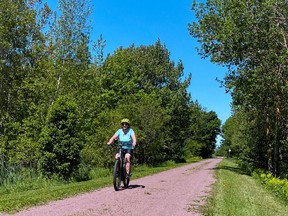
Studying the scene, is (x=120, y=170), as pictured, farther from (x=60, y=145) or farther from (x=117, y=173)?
Result: (x=60, y=145)

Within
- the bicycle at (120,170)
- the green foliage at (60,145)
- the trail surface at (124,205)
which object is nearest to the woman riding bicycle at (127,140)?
the bicycle at (120,170)

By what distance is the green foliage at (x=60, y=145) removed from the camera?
14.4 m

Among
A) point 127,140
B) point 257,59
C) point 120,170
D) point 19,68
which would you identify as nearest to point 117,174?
point 120,170

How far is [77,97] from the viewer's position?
23.1m

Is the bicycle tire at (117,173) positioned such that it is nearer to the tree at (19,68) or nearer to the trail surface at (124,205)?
the trail surface at (124,205)

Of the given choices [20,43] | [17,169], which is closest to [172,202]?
[17,169]

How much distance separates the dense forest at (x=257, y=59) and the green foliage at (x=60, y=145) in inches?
401

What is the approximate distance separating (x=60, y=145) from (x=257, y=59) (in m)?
12.4

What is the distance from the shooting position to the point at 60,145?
14531mm

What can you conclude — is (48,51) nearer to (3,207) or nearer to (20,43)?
(20,43)

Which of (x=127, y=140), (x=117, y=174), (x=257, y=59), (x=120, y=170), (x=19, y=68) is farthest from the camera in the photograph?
(x=19, y=68)

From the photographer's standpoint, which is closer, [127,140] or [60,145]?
[127,140]

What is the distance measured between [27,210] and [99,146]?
14.8 m

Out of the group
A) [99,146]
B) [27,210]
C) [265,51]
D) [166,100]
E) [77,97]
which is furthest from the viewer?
[166,100]
